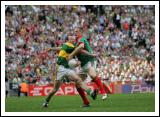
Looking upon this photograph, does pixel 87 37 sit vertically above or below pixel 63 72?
above

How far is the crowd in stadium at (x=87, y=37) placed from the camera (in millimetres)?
38969

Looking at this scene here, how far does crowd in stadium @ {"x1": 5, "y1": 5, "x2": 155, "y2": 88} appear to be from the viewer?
128 ft

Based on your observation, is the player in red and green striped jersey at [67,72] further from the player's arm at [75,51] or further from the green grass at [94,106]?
the green grass at [94,106]

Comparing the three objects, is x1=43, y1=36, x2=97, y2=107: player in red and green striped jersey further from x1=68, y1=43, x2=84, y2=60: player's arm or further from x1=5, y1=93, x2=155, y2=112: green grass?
x1=5, y1=93, x2=155, y2=112: green grass

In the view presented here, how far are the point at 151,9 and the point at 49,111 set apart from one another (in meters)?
25.7

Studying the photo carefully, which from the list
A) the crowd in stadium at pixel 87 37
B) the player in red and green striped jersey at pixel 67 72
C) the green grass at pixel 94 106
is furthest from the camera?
the crowd in stadium at pixel 87 37

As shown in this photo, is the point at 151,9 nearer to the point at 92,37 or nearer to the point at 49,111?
the point at 92,37

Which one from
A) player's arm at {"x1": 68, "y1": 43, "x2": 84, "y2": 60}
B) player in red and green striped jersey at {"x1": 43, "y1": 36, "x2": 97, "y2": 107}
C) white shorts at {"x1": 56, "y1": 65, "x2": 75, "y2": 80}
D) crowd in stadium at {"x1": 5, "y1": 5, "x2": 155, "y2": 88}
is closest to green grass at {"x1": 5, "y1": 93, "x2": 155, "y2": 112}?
player in red and green striped jersey at {"x1": 43, "y1": 36, "x2": 97, "y2": 107}

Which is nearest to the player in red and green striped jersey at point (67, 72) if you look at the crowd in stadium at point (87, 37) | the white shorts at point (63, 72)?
the white shorts at point (63, 72)

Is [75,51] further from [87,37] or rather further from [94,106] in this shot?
[87,37]

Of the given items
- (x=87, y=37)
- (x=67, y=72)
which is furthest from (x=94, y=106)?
(x=87, y=37)

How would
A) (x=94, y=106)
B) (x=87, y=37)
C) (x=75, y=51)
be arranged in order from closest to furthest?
(x=75, y=51) < (x=94, y=106) < (x=87, y=37)

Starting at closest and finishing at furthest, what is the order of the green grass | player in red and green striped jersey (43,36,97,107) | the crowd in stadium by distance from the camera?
1. the green grass
2. player in red and green striped jersey (43,36,97,107)
3. the crowd in stadium

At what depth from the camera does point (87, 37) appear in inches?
1673
